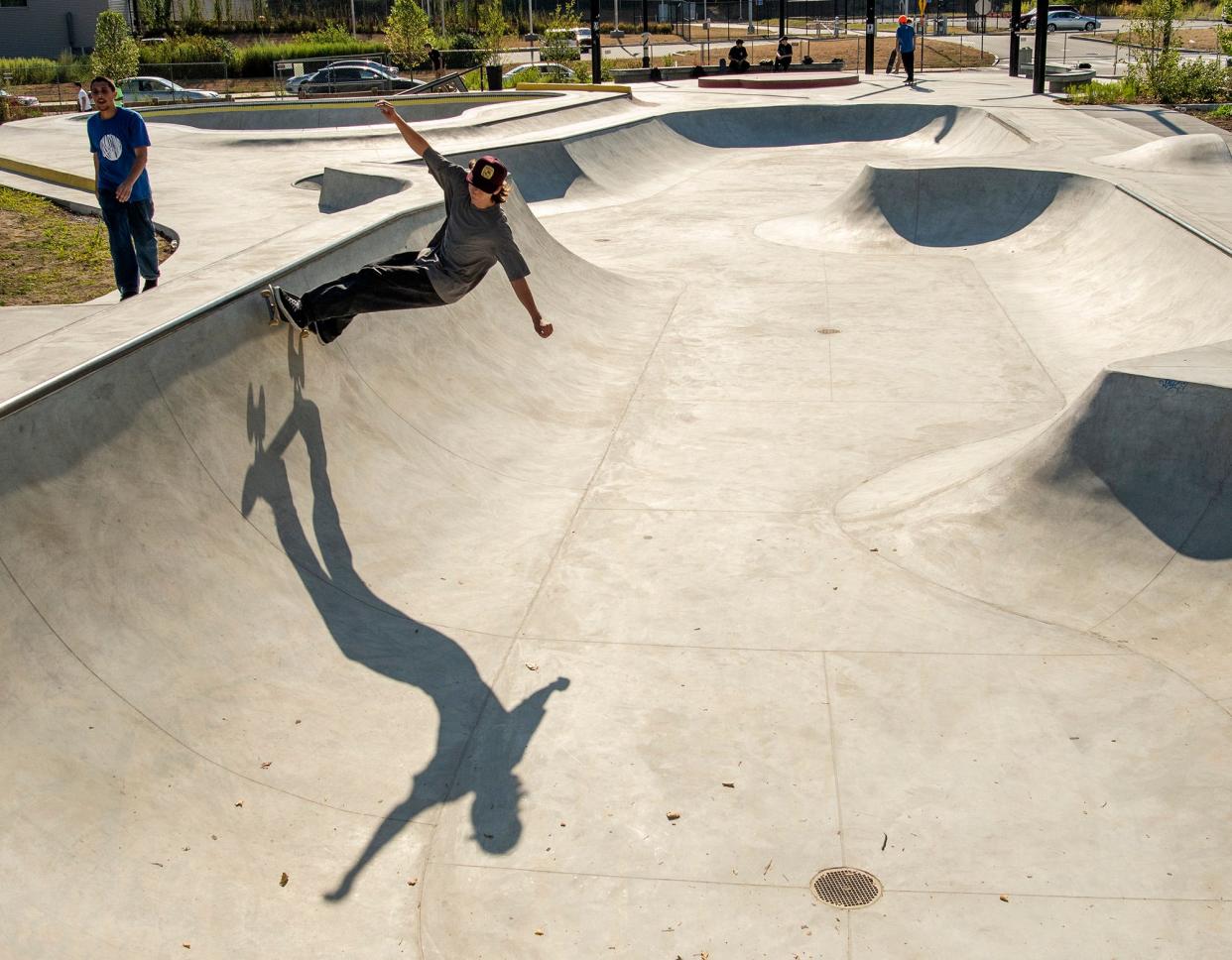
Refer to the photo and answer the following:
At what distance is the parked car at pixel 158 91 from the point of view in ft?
120

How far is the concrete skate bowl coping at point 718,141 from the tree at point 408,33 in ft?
62.9

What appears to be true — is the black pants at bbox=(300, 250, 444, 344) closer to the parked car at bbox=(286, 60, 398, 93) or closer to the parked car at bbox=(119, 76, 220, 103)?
the parked car at bbox=(119, 76, 220, 103)

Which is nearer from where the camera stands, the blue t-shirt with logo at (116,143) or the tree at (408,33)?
the blue t-shirt with logo at (116,143)

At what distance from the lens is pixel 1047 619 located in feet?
20.0

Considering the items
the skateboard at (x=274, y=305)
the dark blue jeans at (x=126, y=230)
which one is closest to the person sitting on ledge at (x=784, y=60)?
the dark blue jeans at (x=126, y=230)

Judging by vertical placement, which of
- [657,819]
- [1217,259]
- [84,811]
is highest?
[1217,259]

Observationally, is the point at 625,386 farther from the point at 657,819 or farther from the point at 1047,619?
the point at 657,819

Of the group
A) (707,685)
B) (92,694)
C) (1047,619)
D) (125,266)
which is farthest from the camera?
(125,266)

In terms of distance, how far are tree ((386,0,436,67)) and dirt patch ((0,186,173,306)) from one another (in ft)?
102

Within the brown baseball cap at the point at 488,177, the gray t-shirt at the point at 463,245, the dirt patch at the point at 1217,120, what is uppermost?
the brown baseball cap at the point at 488,177

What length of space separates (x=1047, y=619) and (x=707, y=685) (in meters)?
1.93

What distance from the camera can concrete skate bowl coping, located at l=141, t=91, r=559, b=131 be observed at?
97.8 feet

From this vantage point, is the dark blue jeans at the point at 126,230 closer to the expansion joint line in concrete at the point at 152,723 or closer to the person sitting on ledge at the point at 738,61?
the expansion joint line in concrete at the point at 152,723

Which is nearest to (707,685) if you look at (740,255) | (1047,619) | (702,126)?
(1047,619)
